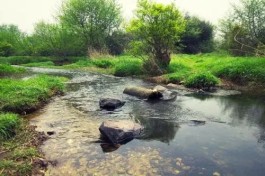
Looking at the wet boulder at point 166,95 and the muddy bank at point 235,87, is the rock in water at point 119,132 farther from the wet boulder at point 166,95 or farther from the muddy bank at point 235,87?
Answer: the muddy bank at point 235,87

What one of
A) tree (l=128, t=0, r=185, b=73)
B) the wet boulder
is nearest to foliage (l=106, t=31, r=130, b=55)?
tree (l=128, t=0, r=185, b=73)

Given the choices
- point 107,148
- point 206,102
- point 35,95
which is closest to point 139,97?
point 206,102

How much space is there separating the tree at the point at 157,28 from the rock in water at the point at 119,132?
14.1 m

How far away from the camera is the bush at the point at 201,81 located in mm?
17594

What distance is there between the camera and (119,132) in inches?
335

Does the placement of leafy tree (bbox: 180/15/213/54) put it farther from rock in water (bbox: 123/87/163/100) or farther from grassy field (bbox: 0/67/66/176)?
grassy field (bbox: 0/67/66/176)

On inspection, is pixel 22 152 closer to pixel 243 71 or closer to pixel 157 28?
pixel 243 71

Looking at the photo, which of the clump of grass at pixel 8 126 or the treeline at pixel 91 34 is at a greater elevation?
the treeline at pixel 91 34

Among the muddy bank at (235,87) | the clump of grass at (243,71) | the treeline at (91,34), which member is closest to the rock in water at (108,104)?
the muddy bank at (235,87)

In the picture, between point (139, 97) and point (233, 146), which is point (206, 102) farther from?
point (233, 146)

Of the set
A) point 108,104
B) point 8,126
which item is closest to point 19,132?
point 8,126

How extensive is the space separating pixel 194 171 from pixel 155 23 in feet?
56.8

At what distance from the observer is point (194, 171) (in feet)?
21.7

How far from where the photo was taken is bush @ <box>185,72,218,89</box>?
17.6 meters
